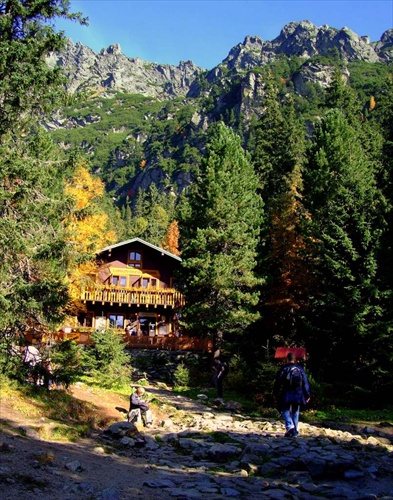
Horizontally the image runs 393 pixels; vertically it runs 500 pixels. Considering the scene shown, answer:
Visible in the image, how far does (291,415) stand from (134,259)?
31418 mm

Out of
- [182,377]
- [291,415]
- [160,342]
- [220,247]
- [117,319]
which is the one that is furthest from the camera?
[117,319]

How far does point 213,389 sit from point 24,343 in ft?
44.2

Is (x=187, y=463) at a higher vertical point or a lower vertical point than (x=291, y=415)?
lower

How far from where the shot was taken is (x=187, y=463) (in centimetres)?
1092

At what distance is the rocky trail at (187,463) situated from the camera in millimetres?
8055

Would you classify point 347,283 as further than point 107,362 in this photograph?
Yes

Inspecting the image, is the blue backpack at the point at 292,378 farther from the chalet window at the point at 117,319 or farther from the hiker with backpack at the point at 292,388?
the chalet window at the point at 117,319

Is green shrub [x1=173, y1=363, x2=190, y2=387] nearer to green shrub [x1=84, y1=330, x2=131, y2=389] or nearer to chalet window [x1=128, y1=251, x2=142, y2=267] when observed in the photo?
green shrub [x1=84, y1=330, x2=131, y2=389]

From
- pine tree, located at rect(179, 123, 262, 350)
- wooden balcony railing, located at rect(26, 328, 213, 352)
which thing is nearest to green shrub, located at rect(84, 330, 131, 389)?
pine tree, located at rect(179, 123, 262, 350)

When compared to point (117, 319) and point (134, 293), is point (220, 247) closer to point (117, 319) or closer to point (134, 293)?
point (134, 293)

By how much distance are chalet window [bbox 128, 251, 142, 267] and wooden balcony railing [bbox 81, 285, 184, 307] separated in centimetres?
369

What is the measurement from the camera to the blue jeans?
12691 millimetres

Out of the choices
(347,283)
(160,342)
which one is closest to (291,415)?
(347,283)

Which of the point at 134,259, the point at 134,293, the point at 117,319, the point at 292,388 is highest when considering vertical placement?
the point at 134,259
